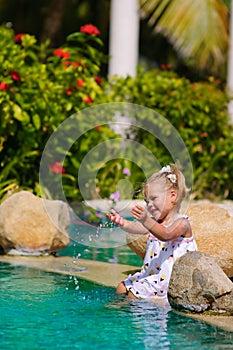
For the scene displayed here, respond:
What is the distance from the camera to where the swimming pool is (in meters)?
4.51

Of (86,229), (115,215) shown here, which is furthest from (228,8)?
(115,215)

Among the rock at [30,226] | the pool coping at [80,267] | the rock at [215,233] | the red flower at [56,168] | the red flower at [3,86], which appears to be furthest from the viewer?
the red flower at [56,168]

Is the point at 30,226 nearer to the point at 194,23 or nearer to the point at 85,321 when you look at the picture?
the point at 85,321

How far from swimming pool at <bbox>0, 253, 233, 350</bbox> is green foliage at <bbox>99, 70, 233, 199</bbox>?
507 centimetres

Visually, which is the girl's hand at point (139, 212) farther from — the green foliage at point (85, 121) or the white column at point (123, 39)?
the white column at point (123, 39)

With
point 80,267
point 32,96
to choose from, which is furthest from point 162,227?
point 32,96

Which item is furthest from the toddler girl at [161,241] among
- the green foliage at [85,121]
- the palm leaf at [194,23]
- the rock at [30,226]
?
the palm leaf at [194,23]

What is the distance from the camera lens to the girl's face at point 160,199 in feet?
19.1

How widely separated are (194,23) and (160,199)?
432 inches

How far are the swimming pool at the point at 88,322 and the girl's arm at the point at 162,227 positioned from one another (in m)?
0.49

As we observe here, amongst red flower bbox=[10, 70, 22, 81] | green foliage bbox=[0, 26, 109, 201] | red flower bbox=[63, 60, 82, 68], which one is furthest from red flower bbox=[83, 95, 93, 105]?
red flower bbox=[10, 70, 22, 81]

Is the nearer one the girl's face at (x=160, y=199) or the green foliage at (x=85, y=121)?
the girl's face at (x=160, y=199)

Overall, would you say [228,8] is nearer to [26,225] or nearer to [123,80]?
[123,80]

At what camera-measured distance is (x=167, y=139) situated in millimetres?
11461
